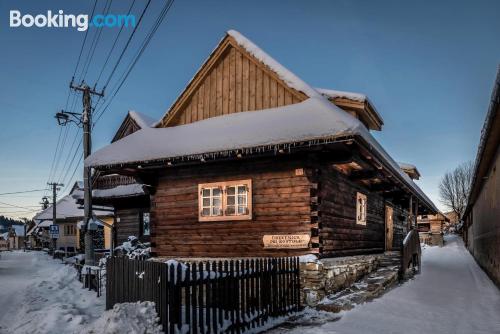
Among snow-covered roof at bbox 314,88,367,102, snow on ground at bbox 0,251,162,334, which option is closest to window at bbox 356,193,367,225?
snow-covered roof at bbox 314,88,367,102

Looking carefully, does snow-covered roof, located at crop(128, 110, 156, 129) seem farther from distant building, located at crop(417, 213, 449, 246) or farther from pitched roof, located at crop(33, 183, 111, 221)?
distant building, located at crop(417, 213, 449, 246)

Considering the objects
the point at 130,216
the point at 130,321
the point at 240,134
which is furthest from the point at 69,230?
the point at 130,321

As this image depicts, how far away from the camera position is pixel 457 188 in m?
75.8

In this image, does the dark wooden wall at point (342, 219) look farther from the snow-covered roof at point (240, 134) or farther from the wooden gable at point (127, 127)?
the wooden gable at point (127, 127)

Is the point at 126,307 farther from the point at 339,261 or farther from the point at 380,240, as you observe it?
the point at 380,240

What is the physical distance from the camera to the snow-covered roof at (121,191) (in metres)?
23.2

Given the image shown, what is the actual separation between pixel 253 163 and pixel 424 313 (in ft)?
18.6

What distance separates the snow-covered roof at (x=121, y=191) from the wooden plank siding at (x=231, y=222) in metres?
9.76

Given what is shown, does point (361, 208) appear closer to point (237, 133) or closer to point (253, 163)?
point (253, 163)

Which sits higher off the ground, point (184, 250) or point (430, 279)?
point (184, 250)

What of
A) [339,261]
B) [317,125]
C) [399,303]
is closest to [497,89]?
[317,125]

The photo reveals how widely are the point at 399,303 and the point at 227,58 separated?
30.1ft

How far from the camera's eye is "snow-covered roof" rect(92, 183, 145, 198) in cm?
2325

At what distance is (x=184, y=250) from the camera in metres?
13.0
